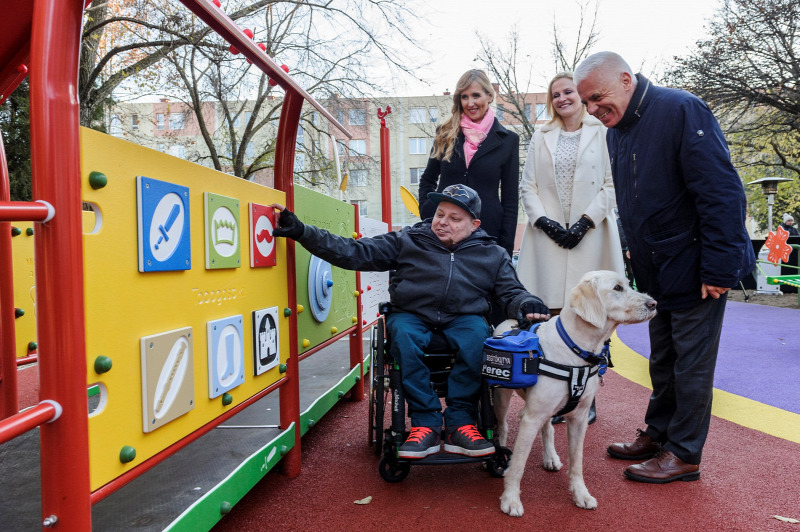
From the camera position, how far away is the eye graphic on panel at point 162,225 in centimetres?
181

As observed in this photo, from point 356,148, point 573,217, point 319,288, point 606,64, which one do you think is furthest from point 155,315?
point 356,148

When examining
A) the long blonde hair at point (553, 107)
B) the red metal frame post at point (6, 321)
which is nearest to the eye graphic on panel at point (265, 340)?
the red metal frame post at point (6, 321)

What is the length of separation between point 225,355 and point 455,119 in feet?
8.02

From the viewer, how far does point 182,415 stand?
6.85 feet

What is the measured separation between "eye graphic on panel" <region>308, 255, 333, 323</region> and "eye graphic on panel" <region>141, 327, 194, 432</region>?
1456 millimetres

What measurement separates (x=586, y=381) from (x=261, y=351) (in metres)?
1.57

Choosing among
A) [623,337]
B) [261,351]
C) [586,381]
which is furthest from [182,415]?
[623,337]

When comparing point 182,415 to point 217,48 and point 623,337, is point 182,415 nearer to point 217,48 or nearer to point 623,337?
point 623,337

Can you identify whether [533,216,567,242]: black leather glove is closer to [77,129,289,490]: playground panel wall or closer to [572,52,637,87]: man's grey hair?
[572,52,637,87]: man's grey hair

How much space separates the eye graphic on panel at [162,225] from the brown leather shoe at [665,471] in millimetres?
2505

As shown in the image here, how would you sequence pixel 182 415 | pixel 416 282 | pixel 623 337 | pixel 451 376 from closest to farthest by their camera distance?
1. pixel 182 415
2. pixel 451 376
3. pixel 416 282
4. pixel 623 337

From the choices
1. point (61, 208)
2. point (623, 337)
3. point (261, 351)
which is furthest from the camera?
point (623, 337)

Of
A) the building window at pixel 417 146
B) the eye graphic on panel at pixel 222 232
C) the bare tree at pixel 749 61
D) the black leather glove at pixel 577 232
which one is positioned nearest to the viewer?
the eye graphic on panel at pixel 222 232

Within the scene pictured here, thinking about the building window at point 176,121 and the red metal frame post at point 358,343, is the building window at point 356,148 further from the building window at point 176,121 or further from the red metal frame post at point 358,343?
the red metal frame post at point 358,343
